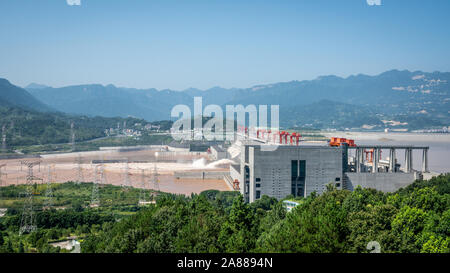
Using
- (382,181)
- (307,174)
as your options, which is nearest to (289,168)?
(307,174)

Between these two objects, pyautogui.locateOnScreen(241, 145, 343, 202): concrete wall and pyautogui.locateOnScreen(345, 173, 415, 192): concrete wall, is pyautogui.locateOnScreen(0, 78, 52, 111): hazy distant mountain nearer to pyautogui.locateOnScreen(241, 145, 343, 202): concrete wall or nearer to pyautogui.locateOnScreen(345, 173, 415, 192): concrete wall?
pyautogui.locateOnScreen(241, 145, 343, 202): concrete wall

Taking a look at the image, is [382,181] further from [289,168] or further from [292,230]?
[292,230]

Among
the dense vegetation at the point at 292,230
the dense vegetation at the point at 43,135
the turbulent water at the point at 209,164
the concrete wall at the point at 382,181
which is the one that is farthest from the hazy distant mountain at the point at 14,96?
the dense vegetation at the point at 292,230

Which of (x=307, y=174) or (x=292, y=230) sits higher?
(x=292, y=230)

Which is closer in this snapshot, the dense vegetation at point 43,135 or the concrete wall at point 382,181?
the concrete wall at point 382,181

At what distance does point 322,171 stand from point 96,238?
53.3 ft

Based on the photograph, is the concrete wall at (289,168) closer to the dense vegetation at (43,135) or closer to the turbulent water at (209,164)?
the turbulent water at (209,164)

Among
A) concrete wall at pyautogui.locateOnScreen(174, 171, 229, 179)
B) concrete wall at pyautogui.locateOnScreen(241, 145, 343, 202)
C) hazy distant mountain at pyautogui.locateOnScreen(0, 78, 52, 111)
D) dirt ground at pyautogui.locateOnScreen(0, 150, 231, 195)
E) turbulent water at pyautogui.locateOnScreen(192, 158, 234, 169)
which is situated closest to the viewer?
concrete wall at pyautogui.locateOnScreen(241, 145, 343, 202)

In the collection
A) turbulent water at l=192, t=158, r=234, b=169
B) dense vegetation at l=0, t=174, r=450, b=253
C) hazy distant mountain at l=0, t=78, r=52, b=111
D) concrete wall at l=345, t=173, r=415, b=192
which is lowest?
turbulent water at l=192, t=158, r=234, b=169

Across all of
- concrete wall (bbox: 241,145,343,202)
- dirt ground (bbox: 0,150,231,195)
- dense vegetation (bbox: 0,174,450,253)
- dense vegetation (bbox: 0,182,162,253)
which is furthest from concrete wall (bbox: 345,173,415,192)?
dense vegetation (bbox: 0,182,162,253)

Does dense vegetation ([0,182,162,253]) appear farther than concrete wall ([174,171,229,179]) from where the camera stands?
No

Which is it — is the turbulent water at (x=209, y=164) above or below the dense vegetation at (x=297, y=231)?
below
